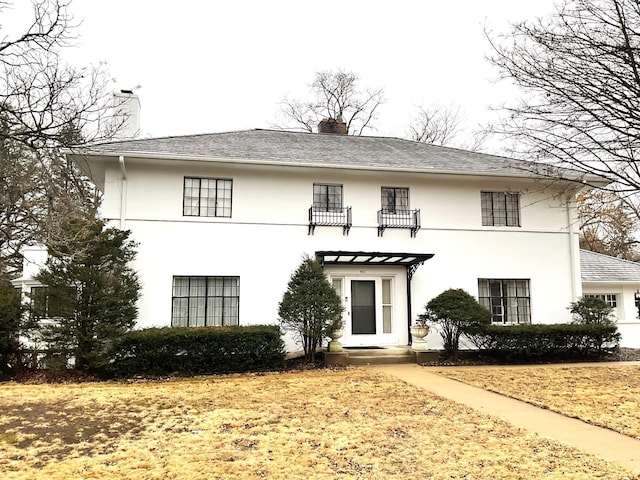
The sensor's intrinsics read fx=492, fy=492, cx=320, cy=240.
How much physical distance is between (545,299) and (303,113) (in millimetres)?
20113

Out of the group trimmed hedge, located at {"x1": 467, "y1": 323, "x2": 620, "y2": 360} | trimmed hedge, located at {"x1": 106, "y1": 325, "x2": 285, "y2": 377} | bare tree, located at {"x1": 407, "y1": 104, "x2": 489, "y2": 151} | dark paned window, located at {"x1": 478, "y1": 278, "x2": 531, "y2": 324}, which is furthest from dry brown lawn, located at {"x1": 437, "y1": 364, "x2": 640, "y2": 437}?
bare tree, located at {"x1": 407, "y1": 104, "x2": 489, "y2": 151}

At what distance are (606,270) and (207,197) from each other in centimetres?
1426

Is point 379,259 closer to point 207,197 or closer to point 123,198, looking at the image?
point 207,197

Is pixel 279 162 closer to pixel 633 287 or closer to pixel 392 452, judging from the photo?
pixel 392 452

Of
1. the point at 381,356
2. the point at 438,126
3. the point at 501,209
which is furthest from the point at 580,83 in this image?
the point at 438,126

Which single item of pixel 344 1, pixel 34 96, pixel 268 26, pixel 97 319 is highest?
pixel 268 26

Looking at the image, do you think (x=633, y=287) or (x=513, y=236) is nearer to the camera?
(x=513, y=236)

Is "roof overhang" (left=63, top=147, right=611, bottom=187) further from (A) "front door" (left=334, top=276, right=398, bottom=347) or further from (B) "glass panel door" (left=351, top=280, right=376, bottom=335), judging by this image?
(B) "glass panel door" (left=351, top=280, right=376, bottom=335)

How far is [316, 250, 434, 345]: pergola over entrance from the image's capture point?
12473 mm

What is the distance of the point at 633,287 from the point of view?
17594 mm

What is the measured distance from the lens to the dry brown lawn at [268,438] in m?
4.50

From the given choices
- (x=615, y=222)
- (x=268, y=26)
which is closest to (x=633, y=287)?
(x=615, y=222)

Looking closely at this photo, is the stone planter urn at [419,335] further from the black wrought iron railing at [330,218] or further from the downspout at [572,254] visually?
the downspout at [572,254]

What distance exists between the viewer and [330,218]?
43.6 ft
